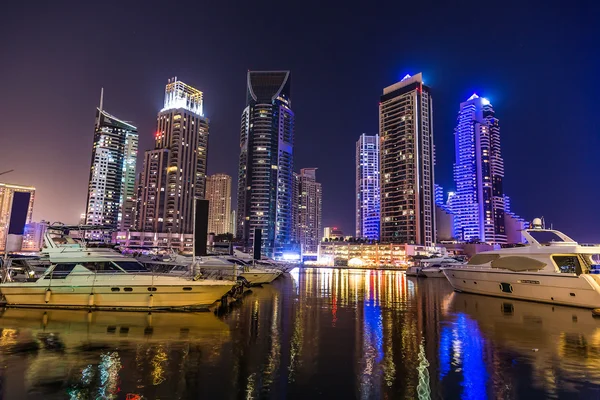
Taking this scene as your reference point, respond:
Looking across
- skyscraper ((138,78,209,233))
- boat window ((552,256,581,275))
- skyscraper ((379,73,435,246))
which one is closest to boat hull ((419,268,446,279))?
boat window ((552,256,581,275))

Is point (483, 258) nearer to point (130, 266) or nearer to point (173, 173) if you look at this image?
point (130, 266)

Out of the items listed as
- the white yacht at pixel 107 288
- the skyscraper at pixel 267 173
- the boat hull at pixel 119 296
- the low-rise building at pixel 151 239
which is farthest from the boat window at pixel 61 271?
the skyscraper at pixel 267 173

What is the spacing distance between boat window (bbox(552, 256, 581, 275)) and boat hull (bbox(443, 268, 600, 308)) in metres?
0.47

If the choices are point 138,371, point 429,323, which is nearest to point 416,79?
point 429,323

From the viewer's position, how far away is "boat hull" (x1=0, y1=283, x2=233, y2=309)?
852 inches

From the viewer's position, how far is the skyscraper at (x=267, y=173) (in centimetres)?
17650

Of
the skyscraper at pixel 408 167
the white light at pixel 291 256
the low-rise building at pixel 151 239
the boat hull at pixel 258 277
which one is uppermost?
the skyscraper at pixel 408 167

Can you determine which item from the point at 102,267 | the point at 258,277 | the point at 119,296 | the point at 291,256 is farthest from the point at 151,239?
Answer: the point at 119,296

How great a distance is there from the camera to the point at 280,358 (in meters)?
12.3

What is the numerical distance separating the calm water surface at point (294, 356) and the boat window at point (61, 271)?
2.47m

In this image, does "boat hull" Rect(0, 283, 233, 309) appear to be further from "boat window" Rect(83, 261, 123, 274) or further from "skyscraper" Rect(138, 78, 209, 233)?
"skyscraper" Rect(138, 78, 209, 233)

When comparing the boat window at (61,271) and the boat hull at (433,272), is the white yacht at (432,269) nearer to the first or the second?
the boat hull at (433,272)

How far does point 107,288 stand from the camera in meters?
21.8

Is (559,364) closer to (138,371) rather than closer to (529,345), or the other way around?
(529,345)
